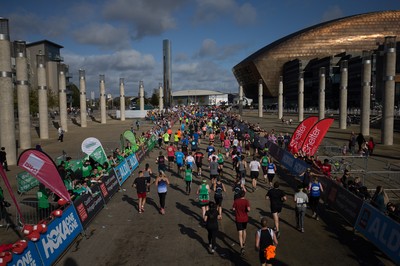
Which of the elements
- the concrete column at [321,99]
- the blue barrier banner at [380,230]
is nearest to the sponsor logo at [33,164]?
the blue barrier banner at [380,230]

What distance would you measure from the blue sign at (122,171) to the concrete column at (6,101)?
9.41 meters

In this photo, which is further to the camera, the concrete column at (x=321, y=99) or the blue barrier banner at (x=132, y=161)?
the concrete column at (x=321, y=99)

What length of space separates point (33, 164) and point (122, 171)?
7.05 meters

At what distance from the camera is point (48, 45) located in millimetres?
107188

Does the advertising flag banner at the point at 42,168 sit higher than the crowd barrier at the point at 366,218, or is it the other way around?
the advertising flag banner at the point at 42,168

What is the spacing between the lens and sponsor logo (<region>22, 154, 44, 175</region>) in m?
9.53

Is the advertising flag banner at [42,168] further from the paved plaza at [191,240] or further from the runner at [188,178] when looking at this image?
the runner at [188,178]

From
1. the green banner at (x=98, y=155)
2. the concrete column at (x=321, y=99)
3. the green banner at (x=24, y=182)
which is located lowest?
the green banner at (x=24, y=182)

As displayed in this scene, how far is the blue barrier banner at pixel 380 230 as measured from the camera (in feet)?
26.0

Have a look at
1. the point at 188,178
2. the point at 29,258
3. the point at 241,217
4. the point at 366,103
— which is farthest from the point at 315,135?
the point at 366,103

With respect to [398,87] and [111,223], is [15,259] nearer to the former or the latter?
[111,223]

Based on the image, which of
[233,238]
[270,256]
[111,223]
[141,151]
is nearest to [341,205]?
Result: [233,238]

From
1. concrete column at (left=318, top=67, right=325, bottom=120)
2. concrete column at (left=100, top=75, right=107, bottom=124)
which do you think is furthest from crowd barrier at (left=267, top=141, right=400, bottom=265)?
concrete column at (left=100, top=75, right=107, bottom=124)

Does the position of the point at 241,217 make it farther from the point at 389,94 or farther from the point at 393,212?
the point at 389,94
